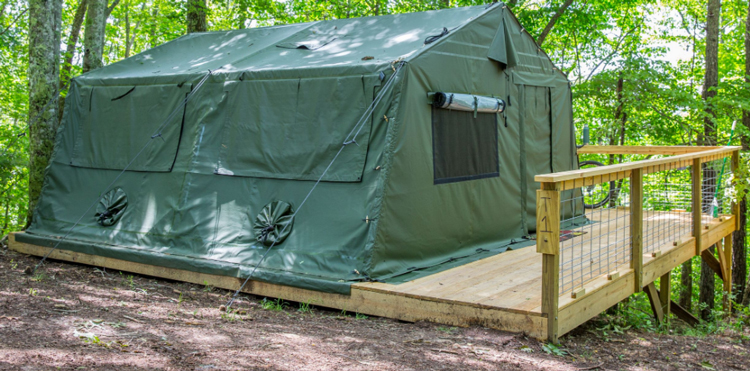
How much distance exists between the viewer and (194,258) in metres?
4.83

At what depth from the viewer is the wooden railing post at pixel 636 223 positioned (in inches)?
154

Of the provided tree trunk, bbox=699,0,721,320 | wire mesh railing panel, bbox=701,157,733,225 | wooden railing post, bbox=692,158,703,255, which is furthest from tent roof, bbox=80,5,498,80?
tree trunk, bbox=699,0,721,320

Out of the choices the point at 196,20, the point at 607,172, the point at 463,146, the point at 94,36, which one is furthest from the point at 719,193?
the point at 196,20

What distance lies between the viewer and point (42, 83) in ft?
19.9

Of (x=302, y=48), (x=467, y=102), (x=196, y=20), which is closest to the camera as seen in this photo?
(x=467, y=102)

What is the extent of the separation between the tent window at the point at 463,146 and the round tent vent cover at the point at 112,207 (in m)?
2.97

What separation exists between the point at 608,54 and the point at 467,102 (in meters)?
9.75

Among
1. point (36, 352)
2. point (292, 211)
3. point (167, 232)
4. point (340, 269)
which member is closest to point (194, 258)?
point (167, 232)

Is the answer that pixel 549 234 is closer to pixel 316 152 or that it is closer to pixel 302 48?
pixel 316 152

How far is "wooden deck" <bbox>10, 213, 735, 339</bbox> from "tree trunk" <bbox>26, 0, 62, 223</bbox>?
81.6 inches

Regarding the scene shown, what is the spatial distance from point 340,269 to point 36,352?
2.07 m

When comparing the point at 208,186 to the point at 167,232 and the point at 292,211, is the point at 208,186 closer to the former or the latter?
the point at 167,232

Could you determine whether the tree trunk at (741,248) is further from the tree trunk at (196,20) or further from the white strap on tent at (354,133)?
the tree trunk at (196,20)

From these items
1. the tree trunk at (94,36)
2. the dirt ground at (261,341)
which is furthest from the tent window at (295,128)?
the tree trunk at (94,36)
